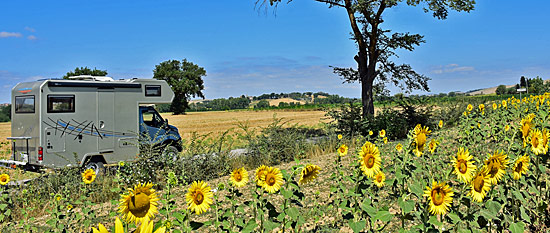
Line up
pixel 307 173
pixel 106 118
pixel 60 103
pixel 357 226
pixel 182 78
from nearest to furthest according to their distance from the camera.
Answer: pixel 357 226
pixel 307 173
pixel 60 103
pixel 106 118
pixel 182 78

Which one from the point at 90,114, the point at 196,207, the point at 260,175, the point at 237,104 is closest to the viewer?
the point at 196,207

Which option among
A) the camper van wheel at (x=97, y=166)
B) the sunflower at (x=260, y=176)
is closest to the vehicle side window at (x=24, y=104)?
the camper van wheel at (x=97, y=166)

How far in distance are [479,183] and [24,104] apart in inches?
438

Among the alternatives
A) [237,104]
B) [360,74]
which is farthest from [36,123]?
[237,104]

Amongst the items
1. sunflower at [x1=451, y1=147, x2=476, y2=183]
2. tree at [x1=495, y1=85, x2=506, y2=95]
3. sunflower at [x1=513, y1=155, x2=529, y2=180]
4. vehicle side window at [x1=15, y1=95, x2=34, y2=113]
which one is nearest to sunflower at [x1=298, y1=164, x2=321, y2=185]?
sunflower at [x1=451, y1=147, x2=476, y2=183]

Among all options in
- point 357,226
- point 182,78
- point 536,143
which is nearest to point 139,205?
point 357,226

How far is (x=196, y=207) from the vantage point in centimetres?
259

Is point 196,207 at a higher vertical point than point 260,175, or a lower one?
lower

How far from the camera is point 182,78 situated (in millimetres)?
53812

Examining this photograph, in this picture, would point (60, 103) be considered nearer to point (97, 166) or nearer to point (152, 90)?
point (97, 166)

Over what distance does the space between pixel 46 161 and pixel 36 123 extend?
0.98 meters

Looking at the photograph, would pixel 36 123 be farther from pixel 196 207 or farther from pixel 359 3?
pixel 359 3

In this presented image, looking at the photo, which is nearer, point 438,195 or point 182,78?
point 438,195

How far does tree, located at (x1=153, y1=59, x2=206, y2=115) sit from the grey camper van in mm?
41099
